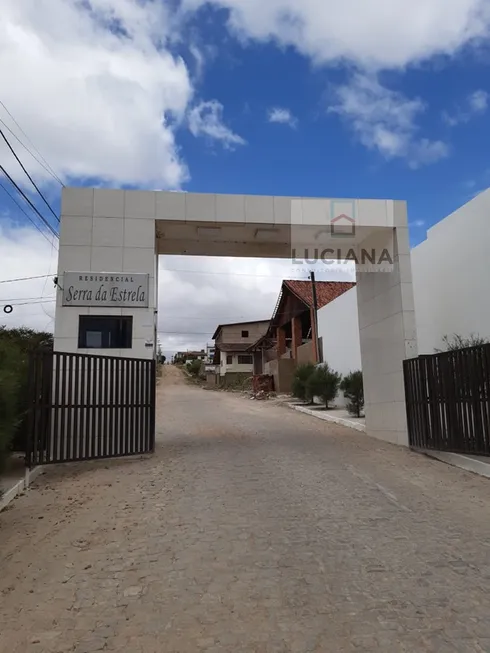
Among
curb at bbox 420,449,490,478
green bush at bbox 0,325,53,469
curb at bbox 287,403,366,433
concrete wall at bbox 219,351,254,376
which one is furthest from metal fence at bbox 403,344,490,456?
concrete wall at bbox 219,351,254,376

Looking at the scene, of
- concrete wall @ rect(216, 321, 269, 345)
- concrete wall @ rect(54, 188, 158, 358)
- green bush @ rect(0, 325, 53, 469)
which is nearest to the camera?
green bush @ rect(0, 325, 53, 469)

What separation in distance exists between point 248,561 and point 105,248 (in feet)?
23.2

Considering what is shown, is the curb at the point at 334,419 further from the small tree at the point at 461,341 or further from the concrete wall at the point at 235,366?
the concrete wall at the point at 235,366

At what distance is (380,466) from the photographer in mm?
8062

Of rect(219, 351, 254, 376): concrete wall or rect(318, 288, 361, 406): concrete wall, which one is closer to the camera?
rect(318, 288, 361, 406): concrete wall

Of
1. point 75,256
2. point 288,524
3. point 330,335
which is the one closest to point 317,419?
point 330,335

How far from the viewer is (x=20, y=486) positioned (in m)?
6.68

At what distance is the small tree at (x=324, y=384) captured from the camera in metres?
19.6

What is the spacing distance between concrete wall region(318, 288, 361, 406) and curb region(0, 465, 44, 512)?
40.8ft

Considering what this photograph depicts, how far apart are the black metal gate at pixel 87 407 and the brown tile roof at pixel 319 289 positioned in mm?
20792

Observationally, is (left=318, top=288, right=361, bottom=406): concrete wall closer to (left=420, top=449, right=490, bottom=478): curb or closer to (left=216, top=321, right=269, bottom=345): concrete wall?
(left=420, top=449, right=490, bottom=478): curb

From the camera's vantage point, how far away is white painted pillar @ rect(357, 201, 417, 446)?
33.6ft

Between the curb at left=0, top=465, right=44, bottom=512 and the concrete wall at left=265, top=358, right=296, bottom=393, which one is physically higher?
the concrete wall at left=265, top=358, right=296, bottom=393

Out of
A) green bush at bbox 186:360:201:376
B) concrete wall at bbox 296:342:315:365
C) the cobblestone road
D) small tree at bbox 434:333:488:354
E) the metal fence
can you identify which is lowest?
the cobblestone road
